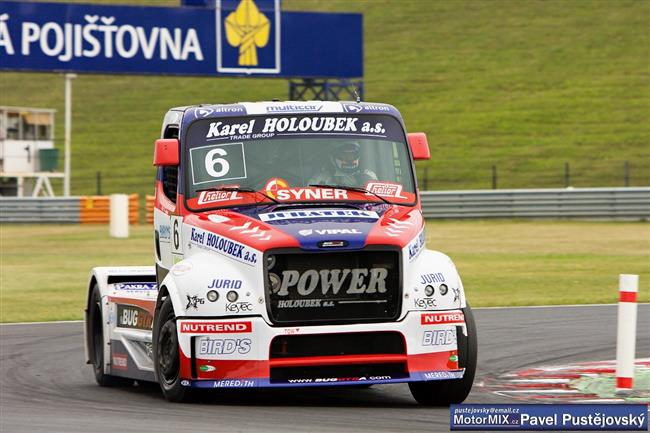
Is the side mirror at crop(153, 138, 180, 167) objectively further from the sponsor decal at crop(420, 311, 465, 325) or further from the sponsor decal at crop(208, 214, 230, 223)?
the sponsor decal at crop(420, 311, 465, 325)

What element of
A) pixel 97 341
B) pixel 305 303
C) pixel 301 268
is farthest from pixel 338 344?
pixel 97 341

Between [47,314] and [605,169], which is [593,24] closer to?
[605,169]

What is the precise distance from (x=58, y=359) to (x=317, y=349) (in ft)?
15.1

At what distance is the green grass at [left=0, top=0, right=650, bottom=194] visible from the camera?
176 ft

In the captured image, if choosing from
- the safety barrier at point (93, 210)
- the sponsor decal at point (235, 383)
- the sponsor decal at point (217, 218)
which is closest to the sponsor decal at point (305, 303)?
the sponsor decal at point (235, 383)

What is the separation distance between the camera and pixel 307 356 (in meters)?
9.66

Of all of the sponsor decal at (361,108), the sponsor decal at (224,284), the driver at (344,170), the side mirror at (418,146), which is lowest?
the sponsor decal at (224,284)

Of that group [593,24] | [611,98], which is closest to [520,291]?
[611,98]

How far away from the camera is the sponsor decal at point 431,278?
988 centimetres

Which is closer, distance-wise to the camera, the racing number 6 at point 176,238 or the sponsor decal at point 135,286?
the racing number 6 at point 176,238

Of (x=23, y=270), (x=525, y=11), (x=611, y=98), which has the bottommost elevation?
(x=23, y=270)

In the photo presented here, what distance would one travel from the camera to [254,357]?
9570mm

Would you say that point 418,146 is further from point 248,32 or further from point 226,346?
point 248,32

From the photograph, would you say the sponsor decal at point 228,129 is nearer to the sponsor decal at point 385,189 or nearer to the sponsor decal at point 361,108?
the sponsor decal at point 361,108
